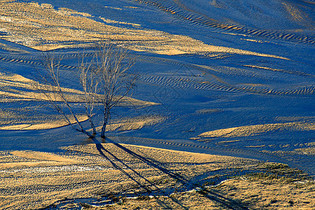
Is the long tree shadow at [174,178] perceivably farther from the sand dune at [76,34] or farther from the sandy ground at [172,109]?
the sand dune at [76,34]

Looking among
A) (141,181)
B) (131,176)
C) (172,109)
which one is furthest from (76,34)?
(141,181)

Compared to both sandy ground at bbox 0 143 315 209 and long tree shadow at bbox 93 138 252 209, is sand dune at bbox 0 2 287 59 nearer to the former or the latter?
long tree shadow at bbox 93 138 252 209

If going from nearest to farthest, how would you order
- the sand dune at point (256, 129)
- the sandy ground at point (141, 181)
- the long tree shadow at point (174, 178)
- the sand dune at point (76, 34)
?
the long tree shadow at point (174, 178), the sandy ground at point (141, 181), the sand dune at point (256, 129), the sand dune at point (76, 34)

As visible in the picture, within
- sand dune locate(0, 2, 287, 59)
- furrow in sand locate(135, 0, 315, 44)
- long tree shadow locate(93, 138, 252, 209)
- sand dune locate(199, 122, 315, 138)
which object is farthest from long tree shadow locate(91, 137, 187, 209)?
furrow in sand locate(135, 0, 315, 44)

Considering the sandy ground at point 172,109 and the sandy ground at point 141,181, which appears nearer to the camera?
the sandy ground at point 141,181

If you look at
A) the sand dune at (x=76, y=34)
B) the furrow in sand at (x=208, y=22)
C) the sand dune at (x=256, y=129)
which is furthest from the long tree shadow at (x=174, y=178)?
the furrow in sand at (x=208, y=22)

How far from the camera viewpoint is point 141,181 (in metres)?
7.90

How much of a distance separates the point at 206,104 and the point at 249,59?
3.22 metres

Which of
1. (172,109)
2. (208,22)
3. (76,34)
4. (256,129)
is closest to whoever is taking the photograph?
(256,129)

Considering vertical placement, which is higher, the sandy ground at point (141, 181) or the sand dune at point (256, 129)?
the sand dune at point (256, 129)

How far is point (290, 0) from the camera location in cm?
1596

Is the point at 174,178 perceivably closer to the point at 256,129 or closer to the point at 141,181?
the point at 141,181

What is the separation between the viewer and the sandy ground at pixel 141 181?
7223 millimetres

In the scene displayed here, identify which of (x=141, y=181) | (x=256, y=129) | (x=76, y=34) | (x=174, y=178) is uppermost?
(x=76, y=34)
